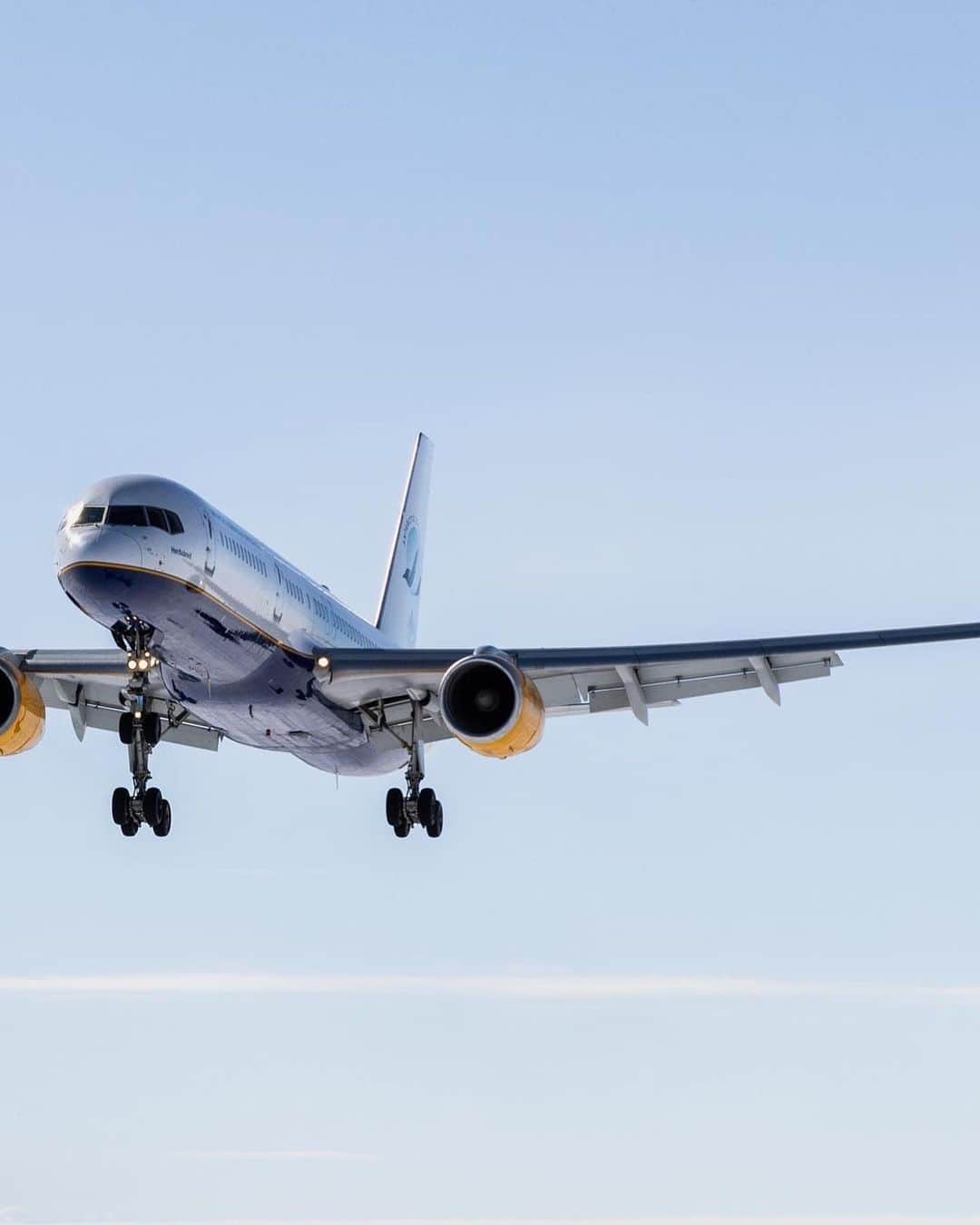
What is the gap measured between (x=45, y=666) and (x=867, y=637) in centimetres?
1644

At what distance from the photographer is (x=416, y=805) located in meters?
41.2

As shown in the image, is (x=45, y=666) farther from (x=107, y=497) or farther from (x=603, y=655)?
(x=603, y=655)

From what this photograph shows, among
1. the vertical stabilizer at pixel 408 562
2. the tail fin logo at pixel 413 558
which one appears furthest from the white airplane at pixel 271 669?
the tail fin logo at pixel 413 558

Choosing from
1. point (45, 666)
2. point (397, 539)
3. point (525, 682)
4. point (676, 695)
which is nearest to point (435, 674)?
point (525, 682)

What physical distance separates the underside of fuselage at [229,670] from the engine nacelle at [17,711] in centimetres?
414

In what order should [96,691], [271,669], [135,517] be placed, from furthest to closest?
[96,691]
[271,669]
[135,517]

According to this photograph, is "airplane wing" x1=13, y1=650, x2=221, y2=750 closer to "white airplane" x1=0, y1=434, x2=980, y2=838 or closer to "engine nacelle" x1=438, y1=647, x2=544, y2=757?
"white airplane" x1=0, y1=434, x2=980, y2=838

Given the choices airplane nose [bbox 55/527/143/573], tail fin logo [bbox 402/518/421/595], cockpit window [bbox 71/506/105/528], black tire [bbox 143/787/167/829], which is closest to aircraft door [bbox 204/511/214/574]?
airplane nose [bbox 55/527/143/573]

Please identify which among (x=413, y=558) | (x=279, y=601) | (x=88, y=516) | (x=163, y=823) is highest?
(x=413, y=558)

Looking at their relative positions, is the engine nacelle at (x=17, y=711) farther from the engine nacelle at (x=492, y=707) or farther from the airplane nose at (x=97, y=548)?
the engine nacelle at (x=492, y=707)

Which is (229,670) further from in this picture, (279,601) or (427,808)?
(427,808)

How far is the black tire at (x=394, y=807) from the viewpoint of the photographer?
41469 mm

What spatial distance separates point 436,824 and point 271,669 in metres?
5.80

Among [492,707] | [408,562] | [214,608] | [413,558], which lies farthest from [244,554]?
[413,558]
